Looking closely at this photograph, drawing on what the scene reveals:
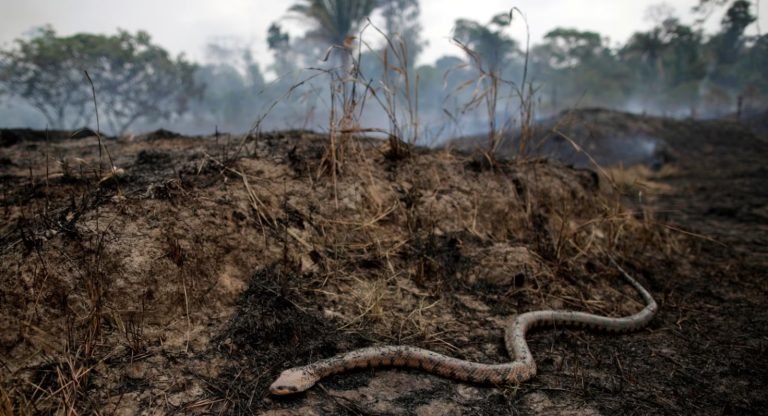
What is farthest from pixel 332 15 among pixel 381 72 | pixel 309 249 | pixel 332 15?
pixel 309 249

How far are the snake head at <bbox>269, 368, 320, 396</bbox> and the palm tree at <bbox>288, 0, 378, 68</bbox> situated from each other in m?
36.8

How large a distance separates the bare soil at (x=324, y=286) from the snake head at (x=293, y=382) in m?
0.06

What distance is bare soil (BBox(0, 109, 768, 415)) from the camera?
2127 mm

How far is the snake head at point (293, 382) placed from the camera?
2.06 meters

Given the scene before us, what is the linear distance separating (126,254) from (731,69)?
62242 mm

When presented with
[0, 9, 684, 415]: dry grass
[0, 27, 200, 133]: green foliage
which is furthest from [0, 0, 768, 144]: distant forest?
[0, 9, 684, 415]: dry grass

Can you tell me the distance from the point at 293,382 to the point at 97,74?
37.1m

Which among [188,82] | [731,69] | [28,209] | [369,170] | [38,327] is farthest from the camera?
[731,69]

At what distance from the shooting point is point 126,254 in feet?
8.11

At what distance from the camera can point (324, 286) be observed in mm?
3020

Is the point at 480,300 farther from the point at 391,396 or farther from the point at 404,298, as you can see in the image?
the point at 391,396

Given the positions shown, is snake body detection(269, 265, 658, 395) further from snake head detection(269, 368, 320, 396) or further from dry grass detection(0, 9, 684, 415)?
dry grass detection(0, 9, 684, 415)

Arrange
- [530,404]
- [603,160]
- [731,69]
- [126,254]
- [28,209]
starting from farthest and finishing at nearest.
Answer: [731,69] → [603,160] → [28,209] → [126,254] → [530,404]

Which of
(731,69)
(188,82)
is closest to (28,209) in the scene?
(188,82)
